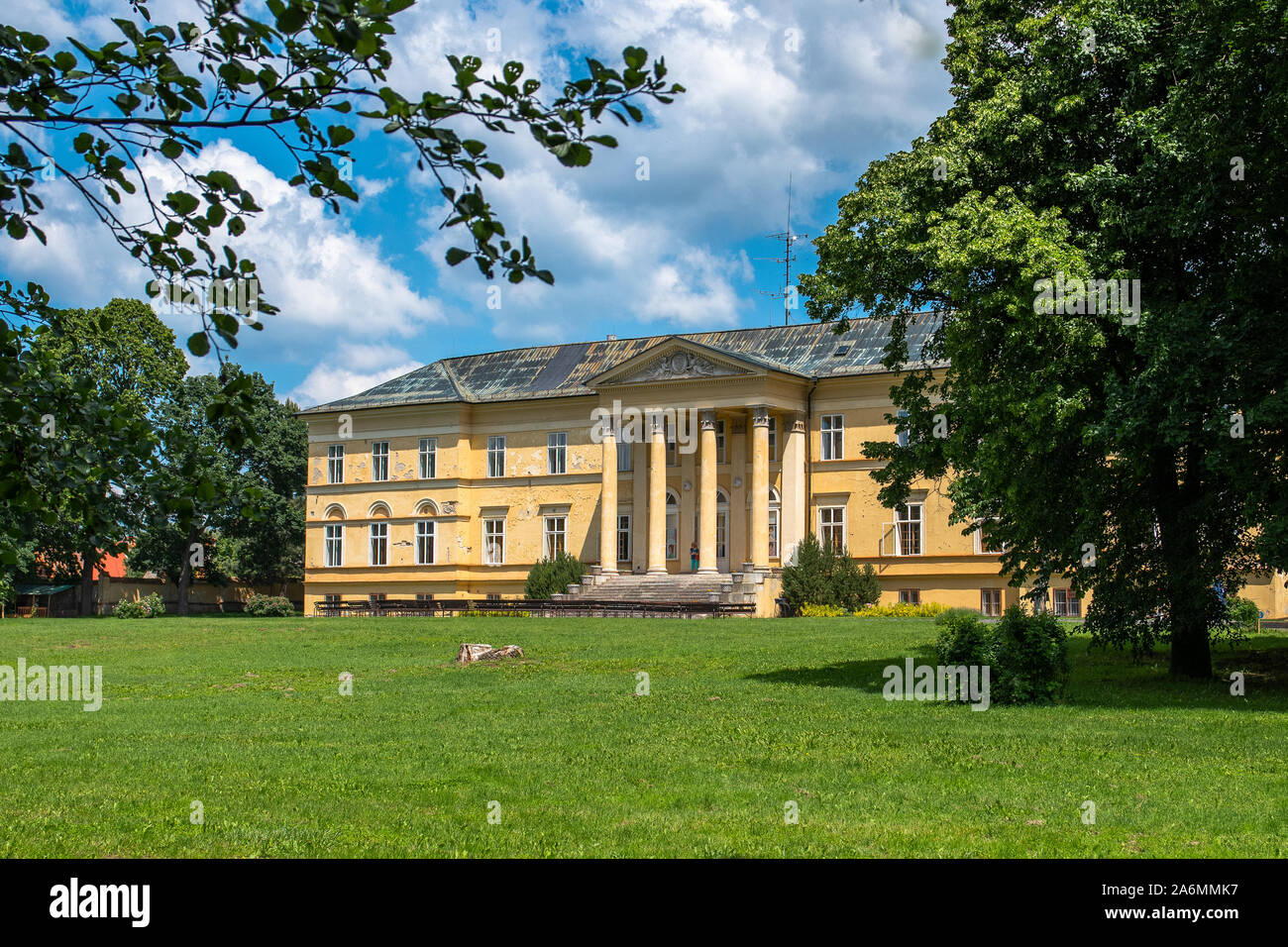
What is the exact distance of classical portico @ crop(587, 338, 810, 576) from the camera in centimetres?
4991

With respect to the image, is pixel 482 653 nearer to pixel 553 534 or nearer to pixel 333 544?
pixel 553 534

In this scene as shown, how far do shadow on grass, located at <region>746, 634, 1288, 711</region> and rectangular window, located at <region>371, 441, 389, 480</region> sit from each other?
38840 mm

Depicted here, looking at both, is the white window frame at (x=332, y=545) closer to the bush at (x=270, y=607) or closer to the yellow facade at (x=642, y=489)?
the yellow facade at (x=642, y=489)

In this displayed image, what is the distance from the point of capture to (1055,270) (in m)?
18.5

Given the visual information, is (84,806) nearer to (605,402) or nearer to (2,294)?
(2,294)

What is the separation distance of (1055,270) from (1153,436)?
9.17 ft

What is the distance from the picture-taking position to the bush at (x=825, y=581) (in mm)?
47062

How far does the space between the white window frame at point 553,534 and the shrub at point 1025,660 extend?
40257 mm

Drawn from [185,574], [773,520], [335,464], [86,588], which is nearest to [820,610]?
[773,520]

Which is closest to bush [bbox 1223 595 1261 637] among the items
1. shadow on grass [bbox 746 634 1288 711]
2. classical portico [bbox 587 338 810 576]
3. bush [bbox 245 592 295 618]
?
shadow on grass [bbox 746 634 1288 711]

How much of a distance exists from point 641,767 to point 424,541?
48.8m

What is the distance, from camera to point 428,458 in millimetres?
59594
